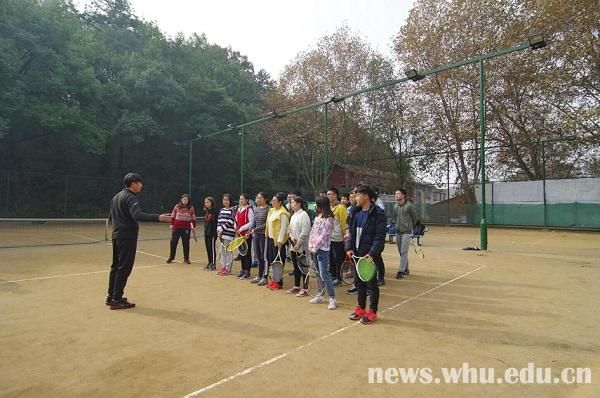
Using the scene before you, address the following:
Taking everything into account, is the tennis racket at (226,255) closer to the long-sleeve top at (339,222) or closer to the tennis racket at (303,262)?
the tennis racket at (303,262)

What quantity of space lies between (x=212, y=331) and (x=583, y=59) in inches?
925

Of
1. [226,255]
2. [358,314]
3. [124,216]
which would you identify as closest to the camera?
[358,314]

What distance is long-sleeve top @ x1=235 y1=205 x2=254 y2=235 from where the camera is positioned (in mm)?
8539

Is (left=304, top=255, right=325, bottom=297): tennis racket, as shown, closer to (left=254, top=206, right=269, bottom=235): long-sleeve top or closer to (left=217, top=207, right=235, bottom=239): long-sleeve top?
(left=254, top=206, right=269, bottom=235): long-sleeve top

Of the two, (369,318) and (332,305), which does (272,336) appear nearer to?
(369,318)

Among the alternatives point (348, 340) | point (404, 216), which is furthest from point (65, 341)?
point (404, 216)

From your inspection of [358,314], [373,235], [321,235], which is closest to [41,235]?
[321,235]

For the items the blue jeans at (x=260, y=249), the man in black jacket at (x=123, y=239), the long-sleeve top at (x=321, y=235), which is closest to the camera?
the man in black jacket at (x=123, y=239)

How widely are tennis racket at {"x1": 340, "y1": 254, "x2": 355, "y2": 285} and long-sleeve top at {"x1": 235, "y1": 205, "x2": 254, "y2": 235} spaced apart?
85.2 inches

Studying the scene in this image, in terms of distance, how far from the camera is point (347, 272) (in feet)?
26.0

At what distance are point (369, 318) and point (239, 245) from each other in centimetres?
393

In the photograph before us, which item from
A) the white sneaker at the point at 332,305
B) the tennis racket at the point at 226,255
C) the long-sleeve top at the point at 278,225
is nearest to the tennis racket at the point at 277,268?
the long-sleeve top at the point at 278,225

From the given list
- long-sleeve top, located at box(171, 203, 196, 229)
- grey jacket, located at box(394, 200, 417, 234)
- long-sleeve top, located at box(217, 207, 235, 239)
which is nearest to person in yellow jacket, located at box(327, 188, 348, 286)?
grey jacket, located at box(394, 200, 417, 234)

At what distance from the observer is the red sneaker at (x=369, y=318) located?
5332mm
